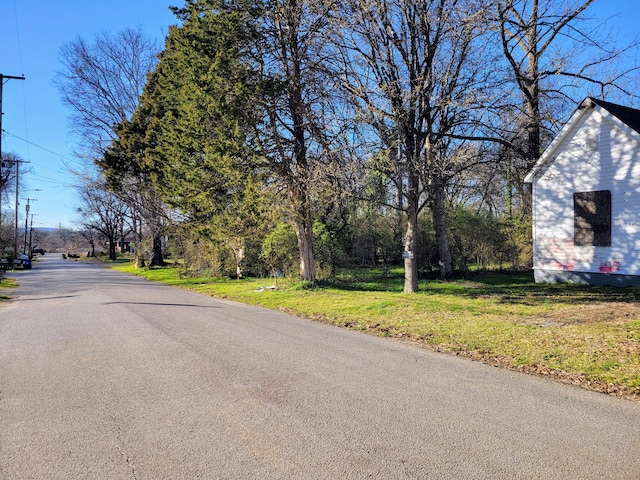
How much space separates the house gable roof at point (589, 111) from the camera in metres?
14.1

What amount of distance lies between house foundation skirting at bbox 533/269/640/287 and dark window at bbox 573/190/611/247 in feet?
3.30

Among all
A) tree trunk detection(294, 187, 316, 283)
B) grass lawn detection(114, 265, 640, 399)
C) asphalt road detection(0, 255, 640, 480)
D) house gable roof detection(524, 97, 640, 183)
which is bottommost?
asphalt road detection(0, 255, 640, 480)

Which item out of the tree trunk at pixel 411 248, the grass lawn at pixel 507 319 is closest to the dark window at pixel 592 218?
the grass lawn at pixel 507 319

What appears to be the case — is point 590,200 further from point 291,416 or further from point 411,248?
point 291,416

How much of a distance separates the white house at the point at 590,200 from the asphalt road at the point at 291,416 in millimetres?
10600

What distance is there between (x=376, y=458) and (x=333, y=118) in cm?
1252

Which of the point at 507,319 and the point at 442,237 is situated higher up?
the point at 442,237

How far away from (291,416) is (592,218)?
1447 centimetres

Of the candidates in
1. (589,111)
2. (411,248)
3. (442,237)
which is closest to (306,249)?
(411,248)

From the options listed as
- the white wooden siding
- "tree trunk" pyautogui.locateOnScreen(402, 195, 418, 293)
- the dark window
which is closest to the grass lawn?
"tree trunk" pyautogui.locateOnScreen(402, 195, 418, 293)

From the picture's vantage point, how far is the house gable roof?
1412cm

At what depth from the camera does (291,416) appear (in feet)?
14.2

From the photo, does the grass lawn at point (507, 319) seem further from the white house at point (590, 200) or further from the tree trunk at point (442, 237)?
the tree trunk at point (442, 237)

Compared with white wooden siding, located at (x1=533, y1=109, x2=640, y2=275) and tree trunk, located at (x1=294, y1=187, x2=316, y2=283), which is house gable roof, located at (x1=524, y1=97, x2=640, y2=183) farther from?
tree trunk, located at (x1=294, y1=187, x2=316, y2=283)
